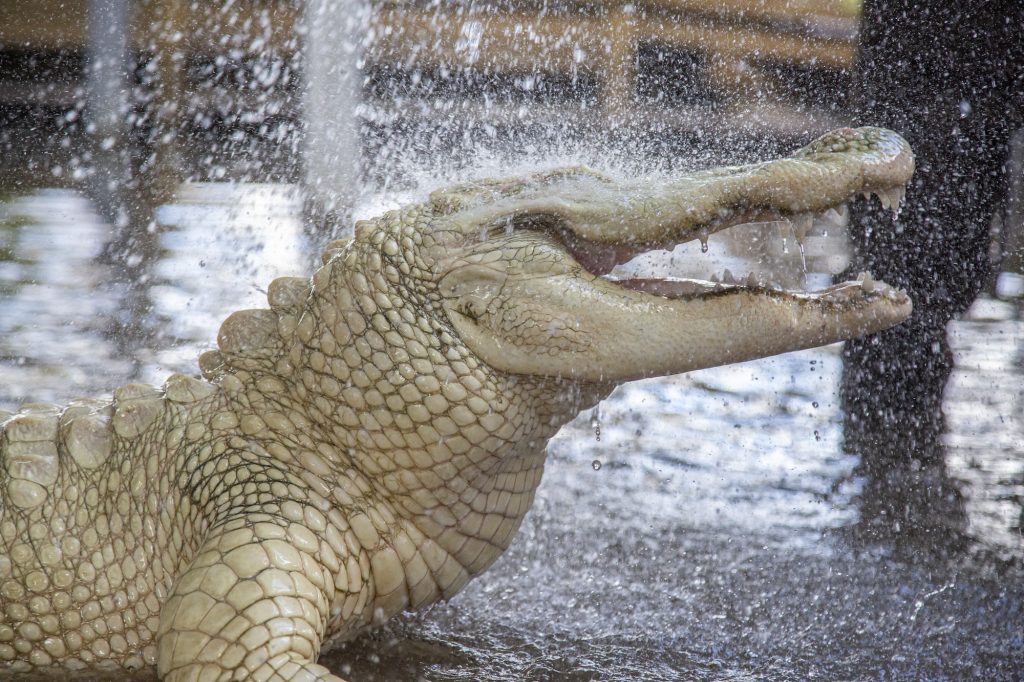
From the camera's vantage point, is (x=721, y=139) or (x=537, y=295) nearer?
(x=537, y=295)

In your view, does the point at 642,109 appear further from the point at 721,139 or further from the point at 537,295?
the point at 537,295

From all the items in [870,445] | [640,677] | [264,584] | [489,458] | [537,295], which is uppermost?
[537,295]

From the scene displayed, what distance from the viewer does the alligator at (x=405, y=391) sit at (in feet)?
5.63

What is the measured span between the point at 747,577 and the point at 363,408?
124 centimetres

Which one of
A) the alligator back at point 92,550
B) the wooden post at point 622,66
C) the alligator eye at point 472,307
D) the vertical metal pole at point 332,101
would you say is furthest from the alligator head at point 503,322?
the wooden post at point 622,66

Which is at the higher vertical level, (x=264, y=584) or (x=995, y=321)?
(x=264, y=584)

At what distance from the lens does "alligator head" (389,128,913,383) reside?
5.60 ft

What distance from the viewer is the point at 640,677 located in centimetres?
186

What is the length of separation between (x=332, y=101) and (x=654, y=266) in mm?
2730

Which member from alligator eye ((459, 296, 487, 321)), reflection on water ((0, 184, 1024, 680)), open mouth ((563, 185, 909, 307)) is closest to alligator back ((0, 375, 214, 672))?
reflection on water ((0, 184, 1024, 680))

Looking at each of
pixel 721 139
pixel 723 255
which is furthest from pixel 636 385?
pixel 721 139

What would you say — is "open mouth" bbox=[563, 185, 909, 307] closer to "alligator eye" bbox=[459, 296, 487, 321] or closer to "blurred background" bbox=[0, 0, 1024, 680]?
"alligator eye" bbox=[459, 296, 487, 321]

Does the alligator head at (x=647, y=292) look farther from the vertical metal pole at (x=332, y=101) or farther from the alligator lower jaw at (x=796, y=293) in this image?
the vertical metal pole at (x=332, y=101)

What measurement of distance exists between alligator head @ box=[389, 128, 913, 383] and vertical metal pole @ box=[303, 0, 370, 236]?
3978mm
